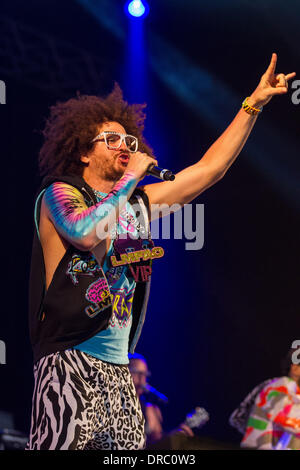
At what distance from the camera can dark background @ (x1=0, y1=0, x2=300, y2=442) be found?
6.25 meters

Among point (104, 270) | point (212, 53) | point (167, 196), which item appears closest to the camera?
point (104, 270)

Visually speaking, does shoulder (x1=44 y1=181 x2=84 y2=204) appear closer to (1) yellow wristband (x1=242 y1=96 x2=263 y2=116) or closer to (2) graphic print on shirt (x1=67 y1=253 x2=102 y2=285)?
(2) graphic print on shirt (x1=67 y1=253 x2=102 y2=285)

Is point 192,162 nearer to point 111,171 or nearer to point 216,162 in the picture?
point 216,162

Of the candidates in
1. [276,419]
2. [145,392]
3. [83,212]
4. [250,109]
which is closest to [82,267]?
[83,212]

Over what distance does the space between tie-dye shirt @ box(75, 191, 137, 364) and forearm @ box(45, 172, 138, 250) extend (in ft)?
0.71

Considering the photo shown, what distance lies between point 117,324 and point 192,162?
4.67m

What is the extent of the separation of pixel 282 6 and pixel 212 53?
887mm

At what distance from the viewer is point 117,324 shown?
2.26m

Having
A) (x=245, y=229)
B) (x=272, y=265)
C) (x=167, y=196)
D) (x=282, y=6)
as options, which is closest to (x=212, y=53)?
(x=282, y=6)

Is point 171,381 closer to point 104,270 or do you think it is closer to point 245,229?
point 245,229

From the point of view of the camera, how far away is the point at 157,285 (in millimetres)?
6910

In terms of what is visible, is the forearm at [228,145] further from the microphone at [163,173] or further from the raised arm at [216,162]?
the microphone at [163,173]

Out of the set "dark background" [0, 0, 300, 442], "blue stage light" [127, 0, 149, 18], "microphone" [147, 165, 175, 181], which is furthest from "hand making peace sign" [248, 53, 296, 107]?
"blue stage light" [127, 0, 149, 18]

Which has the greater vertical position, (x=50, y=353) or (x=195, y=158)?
(x=195, y=158)
